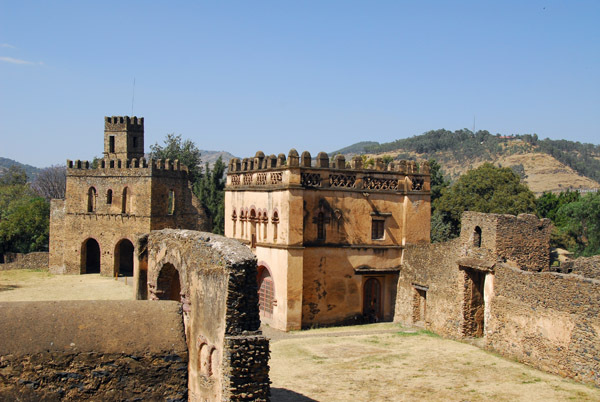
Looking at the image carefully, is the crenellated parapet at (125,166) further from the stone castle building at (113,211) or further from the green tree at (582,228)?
the green tree at (582,228)

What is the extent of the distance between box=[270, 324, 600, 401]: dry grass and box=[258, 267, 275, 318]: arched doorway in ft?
10.9

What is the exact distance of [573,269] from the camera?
19156 millimetres

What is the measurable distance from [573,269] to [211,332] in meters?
12.2

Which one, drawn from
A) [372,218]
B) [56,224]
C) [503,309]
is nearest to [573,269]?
[503,309]

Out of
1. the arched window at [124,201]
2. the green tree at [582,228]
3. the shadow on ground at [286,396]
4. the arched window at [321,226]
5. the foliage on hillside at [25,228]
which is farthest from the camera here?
the foliage on hillside at [25,228]

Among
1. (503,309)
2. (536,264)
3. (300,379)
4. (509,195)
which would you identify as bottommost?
(300,379)

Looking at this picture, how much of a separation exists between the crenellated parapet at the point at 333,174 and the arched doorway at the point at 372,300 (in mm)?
3778

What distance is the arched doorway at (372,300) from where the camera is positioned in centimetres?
2562

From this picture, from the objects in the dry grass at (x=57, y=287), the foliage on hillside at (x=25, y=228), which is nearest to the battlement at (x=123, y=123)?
the foliage on hillside at (x=25, y=228)

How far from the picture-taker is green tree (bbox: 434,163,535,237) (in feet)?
147

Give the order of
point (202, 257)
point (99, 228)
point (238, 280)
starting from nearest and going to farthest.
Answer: point (238, 280) < point (202, 257) < point (99, 228)

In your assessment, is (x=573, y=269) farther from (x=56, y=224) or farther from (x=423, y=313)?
(x=56, y=224)

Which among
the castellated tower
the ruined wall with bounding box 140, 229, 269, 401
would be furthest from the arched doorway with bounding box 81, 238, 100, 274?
the ruined wall with bounding box 140, 229, 269, 401

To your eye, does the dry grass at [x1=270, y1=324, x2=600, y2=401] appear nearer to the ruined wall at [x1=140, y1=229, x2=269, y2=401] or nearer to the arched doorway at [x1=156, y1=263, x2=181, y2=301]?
the arched doorway at [x1=156, y1=263, x2=181, y2=301]
